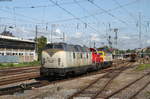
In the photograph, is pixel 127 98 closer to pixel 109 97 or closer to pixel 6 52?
pixel 109 97

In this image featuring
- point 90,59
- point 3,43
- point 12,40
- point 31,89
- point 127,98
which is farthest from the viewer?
point 12,40

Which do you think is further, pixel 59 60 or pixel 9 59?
pixel 9 59

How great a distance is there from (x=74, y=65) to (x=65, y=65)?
1952 millimetres

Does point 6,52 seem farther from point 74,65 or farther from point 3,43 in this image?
point 74,65

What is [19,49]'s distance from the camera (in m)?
57.2

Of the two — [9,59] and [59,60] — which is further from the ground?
[59,60]

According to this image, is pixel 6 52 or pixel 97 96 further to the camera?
pixel 6 52

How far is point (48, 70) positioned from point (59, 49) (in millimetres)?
1877

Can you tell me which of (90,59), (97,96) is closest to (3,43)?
(90,59)

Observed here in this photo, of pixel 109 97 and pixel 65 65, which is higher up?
pixel 65 65

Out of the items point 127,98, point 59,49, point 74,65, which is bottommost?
point 127,98

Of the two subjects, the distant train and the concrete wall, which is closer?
the distant train

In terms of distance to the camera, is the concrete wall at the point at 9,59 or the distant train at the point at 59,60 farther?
the concrete wall at the point at 9,59

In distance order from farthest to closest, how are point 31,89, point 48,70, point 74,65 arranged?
point 74,65, point 48,70, point 31,89
